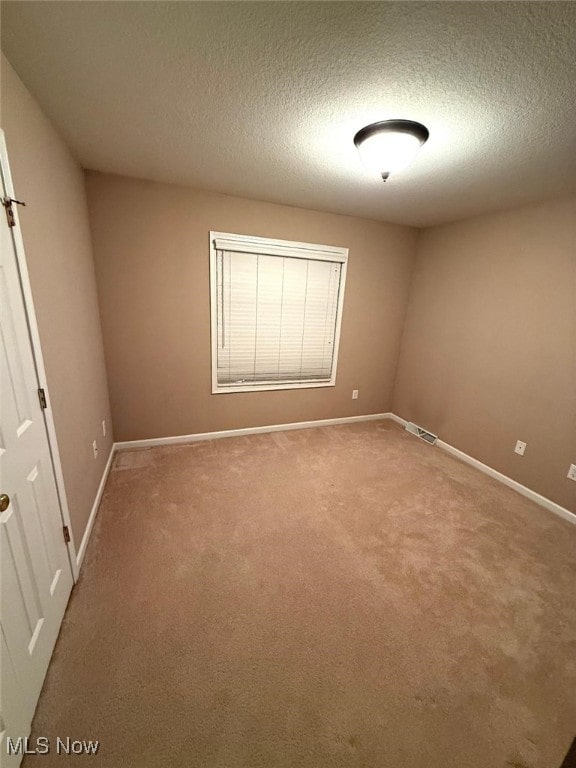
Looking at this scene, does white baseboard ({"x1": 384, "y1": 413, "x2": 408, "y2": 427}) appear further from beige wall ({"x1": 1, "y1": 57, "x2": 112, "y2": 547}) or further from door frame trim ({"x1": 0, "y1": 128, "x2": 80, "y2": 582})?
door frame trim ({"x1": 0, "y1": 128, "x2": 80, "y2": 582})

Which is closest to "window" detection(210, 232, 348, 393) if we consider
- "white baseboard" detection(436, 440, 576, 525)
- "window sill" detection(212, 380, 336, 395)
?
"window sill" detection(212, 380, 336, 395)

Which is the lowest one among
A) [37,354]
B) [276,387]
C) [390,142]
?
[276,387]

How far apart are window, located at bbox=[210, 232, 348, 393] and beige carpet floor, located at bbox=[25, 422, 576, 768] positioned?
1273mm

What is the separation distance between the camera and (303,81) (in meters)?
1.22

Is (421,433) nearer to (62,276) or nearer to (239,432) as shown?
(239,432)

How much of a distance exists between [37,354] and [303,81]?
163 centimetres

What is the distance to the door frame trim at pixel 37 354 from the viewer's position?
1.10 meters

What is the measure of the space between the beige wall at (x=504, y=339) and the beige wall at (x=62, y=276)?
338 centimetres

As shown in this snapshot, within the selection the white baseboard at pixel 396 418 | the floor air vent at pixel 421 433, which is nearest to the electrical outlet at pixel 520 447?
the floor air vent at pixel 421 433

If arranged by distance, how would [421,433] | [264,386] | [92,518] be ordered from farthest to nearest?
[421,433] < [264,386] < [92,518]

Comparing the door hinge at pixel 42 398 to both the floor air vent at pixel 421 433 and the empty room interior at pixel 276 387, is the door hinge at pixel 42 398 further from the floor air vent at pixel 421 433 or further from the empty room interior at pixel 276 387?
the floor air vent at pixel 421 433

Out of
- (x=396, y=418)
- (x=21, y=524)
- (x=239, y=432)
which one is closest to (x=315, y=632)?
(x=21, y=524)

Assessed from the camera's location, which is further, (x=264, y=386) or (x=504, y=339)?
(x=264, y=386)

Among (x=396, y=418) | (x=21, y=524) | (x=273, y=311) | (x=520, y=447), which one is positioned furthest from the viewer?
(x=396, y=418)
